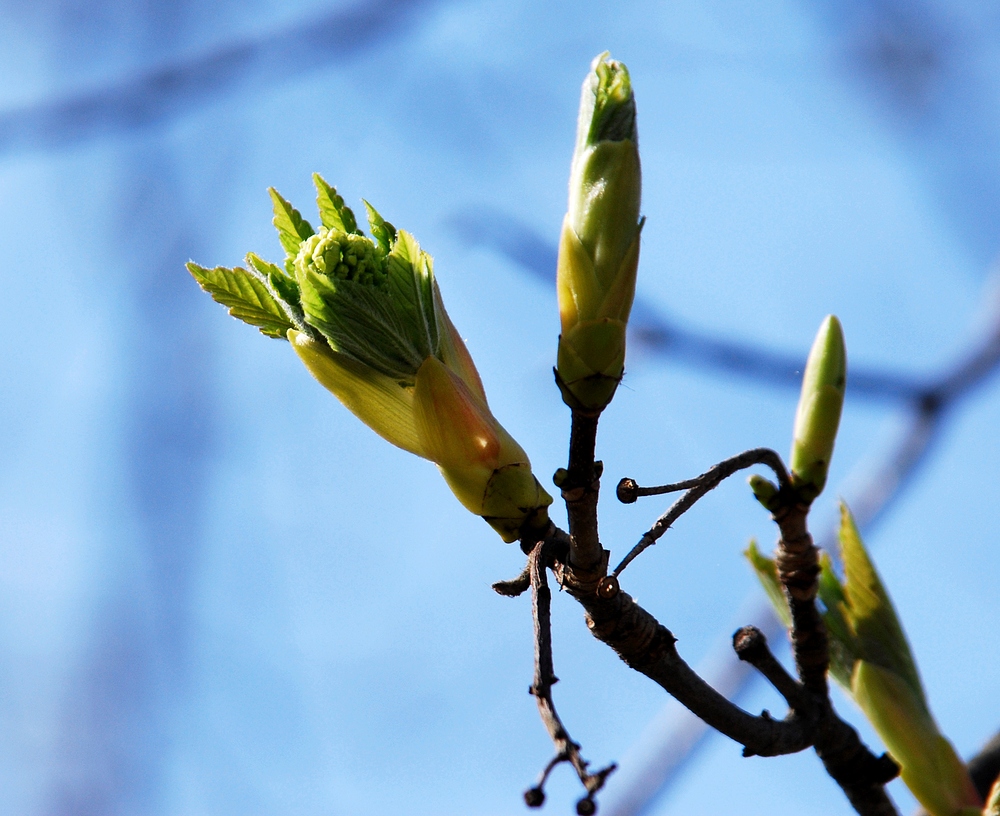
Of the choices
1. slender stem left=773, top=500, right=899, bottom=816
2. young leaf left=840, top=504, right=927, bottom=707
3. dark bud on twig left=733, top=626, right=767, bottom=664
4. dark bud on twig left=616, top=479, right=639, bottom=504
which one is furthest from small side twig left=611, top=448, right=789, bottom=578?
young leaf left=840, top=504, right=927, bottom=707

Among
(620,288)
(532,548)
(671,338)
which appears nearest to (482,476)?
(532,548)

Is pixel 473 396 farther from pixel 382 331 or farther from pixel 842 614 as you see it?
pixel 842 614

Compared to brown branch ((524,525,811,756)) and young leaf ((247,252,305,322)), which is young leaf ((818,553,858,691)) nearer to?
A: brown branch ((524,525,811,756))

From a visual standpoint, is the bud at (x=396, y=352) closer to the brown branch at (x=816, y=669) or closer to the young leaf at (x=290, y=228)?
the young leaf at (x=290, y=228)

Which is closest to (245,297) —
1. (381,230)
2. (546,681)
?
(381,230)

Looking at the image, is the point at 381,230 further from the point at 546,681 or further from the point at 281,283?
the point at 546,681

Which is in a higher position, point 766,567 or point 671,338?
point 671,338
